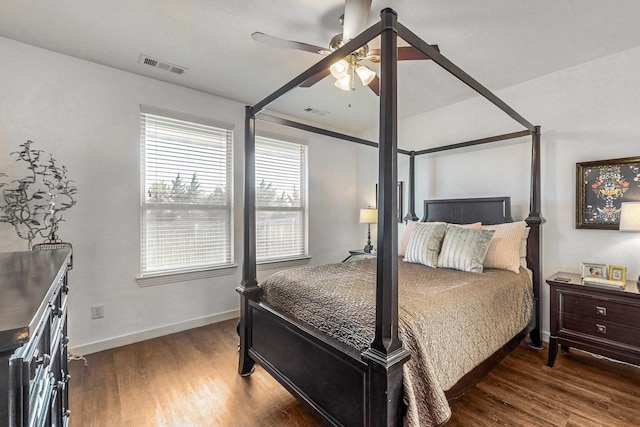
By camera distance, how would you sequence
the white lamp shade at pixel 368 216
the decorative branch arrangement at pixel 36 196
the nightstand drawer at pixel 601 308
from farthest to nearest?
the white lamp shade at pixel 368 216
the decorative branch arrangement at pixel 36 196
the nightstand drawer at pixel 601 308

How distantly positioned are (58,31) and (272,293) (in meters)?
2.54

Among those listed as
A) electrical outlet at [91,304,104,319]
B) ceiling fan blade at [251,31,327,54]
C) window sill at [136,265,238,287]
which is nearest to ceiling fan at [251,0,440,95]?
ceiling fan blade at [251,31,327,54]

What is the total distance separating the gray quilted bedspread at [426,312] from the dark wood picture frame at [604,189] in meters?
0.80

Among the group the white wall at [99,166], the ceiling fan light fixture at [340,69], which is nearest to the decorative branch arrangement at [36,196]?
the white wall at [99,166]

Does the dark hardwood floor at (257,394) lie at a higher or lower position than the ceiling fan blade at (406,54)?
lower

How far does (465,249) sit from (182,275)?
2825mm

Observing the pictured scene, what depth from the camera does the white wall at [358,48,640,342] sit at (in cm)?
245

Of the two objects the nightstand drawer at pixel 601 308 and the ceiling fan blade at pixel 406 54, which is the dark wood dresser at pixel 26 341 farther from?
the nightstand drawer at pixel 601 308

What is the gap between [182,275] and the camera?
3127 millimetres

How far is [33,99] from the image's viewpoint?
7.83 feet

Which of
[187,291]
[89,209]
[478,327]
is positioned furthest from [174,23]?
[478,327]

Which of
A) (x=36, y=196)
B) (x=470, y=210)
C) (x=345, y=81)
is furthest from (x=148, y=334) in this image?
(x=470, y=210)

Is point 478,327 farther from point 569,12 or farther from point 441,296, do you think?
point 569,12

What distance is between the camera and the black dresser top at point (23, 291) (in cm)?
56
